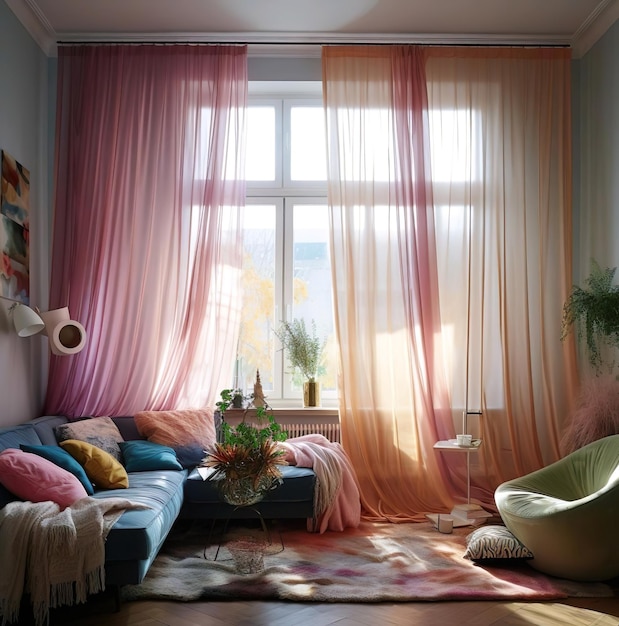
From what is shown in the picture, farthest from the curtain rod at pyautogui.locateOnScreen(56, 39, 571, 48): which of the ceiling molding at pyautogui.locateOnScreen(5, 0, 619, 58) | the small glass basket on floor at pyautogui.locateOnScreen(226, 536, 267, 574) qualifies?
the small glass basket on floor at pyautogui.locateOnScreen(226, 536, 267, 574)

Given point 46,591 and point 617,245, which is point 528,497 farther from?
point 46,591

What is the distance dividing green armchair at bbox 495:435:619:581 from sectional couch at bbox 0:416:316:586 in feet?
3.88

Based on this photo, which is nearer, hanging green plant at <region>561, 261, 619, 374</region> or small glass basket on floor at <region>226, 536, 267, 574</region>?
small glass basket on floor at <region>226, 536, 267, 574</region>

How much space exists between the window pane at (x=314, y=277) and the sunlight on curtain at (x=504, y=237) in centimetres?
87

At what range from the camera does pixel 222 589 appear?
326cm

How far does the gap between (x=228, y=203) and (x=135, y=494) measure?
2250mm

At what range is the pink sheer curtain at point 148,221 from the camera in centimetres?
488

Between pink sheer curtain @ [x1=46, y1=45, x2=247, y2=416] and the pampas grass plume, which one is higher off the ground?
pink sheer curtain @ [x1=46, y1=45, x2=247, y2=416]

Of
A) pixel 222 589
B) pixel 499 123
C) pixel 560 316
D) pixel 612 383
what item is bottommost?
pixel 222 589

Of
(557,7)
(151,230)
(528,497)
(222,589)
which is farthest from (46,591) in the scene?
(557,7)

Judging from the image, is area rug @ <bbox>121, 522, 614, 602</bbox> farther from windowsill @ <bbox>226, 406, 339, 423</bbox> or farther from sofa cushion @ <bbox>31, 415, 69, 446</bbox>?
windowsill @ <bbox>226, 406, 339, 423</bbox>

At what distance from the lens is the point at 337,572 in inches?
140

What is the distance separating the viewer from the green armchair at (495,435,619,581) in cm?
330

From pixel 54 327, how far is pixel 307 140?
2.35 metres
